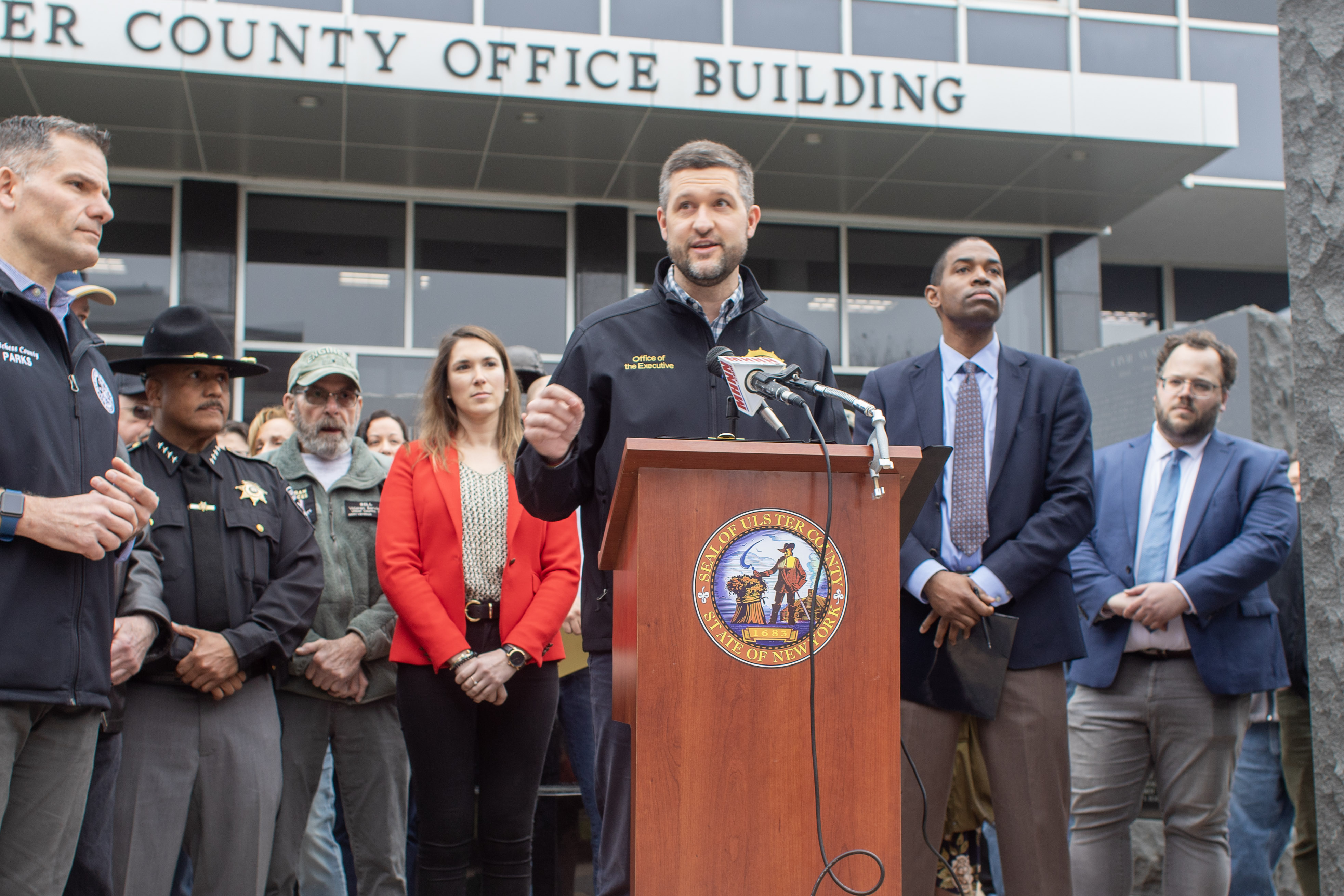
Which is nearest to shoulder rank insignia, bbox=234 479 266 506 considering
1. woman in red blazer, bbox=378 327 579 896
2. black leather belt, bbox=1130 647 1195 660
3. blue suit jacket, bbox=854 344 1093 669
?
woman in red blazer, bbox=378 327 579 896

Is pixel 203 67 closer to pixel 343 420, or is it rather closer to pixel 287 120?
pixel 287 120

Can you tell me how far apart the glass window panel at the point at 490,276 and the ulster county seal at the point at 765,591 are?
29.7 ft

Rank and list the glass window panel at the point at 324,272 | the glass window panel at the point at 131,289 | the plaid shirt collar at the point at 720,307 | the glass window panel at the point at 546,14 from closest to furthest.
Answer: the plaid shirt collar at the point at 720,307, the glass window panel at the point at 546,14, the glass window panel at the point at 131,289, the glass window panel at the point at 324,272

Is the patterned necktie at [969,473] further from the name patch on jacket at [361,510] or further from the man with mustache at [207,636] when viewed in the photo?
the name patch on jacket at [361,510]

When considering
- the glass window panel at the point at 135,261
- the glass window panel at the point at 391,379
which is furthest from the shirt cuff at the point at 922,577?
the glass window panel at the point at 135,261

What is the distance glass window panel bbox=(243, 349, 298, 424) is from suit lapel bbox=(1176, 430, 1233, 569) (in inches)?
320

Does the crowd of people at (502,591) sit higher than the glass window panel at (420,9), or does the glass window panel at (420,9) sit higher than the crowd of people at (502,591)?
the glass window panel at (420,9)

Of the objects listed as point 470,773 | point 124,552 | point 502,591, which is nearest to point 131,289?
point 502,591

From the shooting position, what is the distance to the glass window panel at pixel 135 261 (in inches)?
408

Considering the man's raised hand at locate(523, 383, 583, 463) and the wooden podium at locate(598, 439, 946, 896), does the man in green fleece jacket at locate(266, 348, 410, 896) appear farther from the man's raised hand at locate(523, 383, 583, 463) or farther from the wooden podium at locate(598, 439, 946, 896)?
the wooden podium at locate(598, 439, 946, 896)

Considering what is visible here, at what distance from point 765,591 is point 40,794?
1.95m

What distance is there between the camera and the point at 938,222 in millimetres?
11992

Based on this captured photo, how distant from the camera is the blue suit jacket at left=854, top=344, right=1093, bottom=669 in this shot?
11.1ft

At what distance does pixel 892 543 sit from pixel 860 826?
21.0 inches
